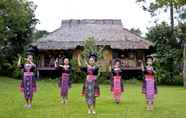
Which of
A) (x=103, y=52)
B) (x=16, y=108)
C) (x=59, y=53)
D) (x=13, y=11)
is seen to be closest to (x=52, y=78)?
(x=59, y=53)

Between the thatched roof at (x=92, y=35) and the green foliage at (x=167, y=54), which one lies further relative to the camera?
the thatched roof at (x=92, y=35)

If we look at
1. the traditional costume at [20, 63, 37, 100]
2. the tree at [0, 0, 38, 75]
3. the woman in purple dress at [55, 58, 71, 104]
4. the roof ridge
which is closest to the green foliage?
the roof ridge

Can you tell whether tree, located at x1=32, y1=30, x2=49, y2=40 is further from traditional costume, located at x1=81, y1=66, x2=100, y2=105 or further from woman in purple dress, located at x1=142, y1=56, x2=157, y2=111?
traditional costume, located at x1=81, y1=66, x2=100, y2=105

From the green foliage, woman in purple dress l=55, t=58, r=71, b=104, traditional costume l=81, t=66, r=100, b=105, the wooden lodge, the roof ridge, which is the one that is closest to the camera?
traditional costume l=81, t=66, r=100, b=105

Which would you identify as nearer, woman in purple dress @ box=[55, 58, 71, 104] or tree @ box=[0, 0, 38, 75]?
woman in purple dress @ box=[55, 58, 71, 104]

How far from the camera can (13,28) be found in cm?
Answer: 4022

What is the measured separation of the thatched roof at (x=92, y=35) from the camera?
4028 cm

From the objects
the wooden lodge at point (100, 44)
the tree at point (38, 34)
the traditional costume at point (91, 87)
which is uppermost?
the tree at point (38, 34)

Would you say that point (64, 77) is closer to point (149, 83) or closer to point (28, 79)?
point (28, 79)

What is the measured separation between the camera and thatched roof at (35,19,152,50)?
1586 inches

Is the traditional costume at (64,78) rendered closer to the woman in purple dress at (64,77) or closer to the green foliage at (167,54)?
the woman in purple dress at (64,77)

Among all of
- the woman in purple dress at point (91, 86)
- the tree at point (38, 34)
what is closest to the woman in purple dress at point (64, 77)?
the woman in purple dress at point (91, 86)

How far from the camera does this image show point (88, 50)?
36938mm

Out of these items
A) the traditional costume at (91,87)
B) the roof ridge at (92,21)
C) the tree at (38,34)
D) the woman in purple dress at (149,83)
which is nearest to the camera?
the traditional costume at (91,87)
